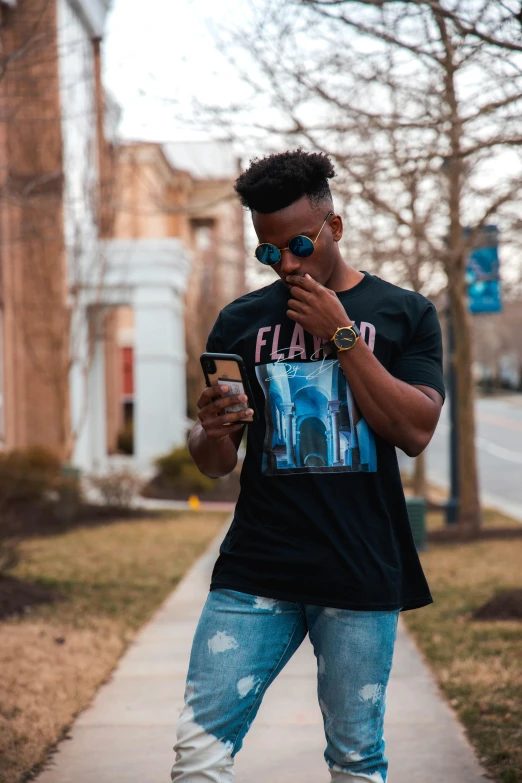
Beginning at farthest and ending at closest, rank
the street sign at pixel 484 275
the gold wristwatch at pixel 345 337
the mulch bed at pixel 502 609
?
Answer: the street sign at pixel 484 275, the mulch bed at pixel 502 609, the gold wristwatch at pixel 345 337

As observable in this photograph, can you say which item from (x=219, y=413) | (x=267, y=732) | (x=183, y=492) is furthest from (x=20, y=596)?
(x=183, y=492)

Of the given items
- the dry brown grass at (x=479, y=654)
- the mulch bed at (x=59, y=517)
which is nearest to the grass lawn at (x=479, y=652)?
the dry brown grass at (x=479, y=654)

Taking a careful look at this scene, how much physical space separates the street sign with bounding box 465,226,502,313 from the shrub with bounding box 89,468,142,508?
5.52m

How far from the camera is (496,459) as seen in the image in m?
31.9

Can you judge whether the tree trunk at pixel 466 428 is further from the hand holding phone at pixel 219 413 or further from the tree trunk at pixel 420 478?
the hand holding phone at pixel 219 413

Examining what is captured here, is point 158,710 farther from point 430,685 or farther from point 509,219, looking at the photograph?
point 509,219

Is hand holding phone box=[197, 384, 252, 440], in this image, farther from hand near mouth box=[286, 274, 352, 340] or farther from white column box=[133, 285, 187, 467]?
white column box=[133, 285, 187, 467]

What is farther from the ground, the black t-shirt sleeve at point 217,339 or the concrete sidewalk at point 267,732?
the black t-shirt sleeve at point 217,339

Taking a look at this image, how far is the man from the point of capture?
7.79ft

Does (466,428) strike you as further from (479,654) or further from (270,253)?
(270,253)

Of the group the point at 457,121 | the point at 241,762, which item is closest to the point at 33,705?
the point at 241,762

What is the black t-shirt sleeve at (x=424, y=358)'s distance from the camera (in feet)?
8.16

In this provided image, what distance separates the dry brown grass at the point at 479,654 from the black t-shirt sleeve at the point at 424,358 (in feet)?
7.20

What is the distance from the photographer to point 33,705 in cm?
499
